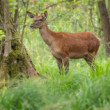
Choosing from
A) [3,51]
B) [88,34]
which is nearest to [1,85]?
[3,51]

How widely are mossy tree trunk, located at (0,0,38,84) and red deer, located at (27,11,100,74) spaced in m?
1.74

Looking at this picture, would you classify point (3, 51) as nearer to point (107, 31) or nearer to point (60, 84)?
point (60, 84)

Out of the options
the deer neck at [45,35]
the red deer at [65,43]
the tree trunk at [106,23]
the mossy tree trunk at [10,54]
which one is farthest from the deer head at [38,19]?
the tree trunk at [106,23]

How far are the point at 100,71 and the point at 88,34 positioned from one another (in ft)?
11.8

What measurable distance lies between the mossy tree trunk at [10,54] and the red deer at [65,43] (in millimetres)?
1742

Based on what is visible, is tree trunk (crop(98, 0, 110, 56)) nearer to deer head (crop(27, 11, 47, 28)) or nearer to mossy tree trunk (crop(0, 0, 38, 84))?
deer head (crop(27, 11, 47, 28))

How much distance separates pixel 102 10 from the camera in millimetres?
10734

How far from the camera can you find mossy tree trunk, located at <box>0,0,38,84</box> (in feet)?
19.1

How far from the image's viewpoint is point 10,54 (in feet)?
19.4

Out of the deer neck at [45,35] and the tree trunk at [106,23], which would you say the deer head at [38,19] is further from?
the tree trunk at [106,23]

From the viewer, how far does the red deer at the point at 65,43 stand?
319 inches

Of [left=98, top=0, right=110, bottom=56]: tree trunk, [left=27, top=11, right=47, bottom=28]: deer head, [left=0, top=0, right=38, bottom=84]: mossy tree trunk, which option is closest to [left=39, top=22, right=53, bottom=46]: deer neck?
[left=27, top=11, right=47, bottom=28]: deer head

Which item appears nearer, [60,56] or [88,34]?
[60,56]

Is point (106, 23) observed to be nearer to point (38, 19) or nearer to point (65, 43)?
point (65, 43)
